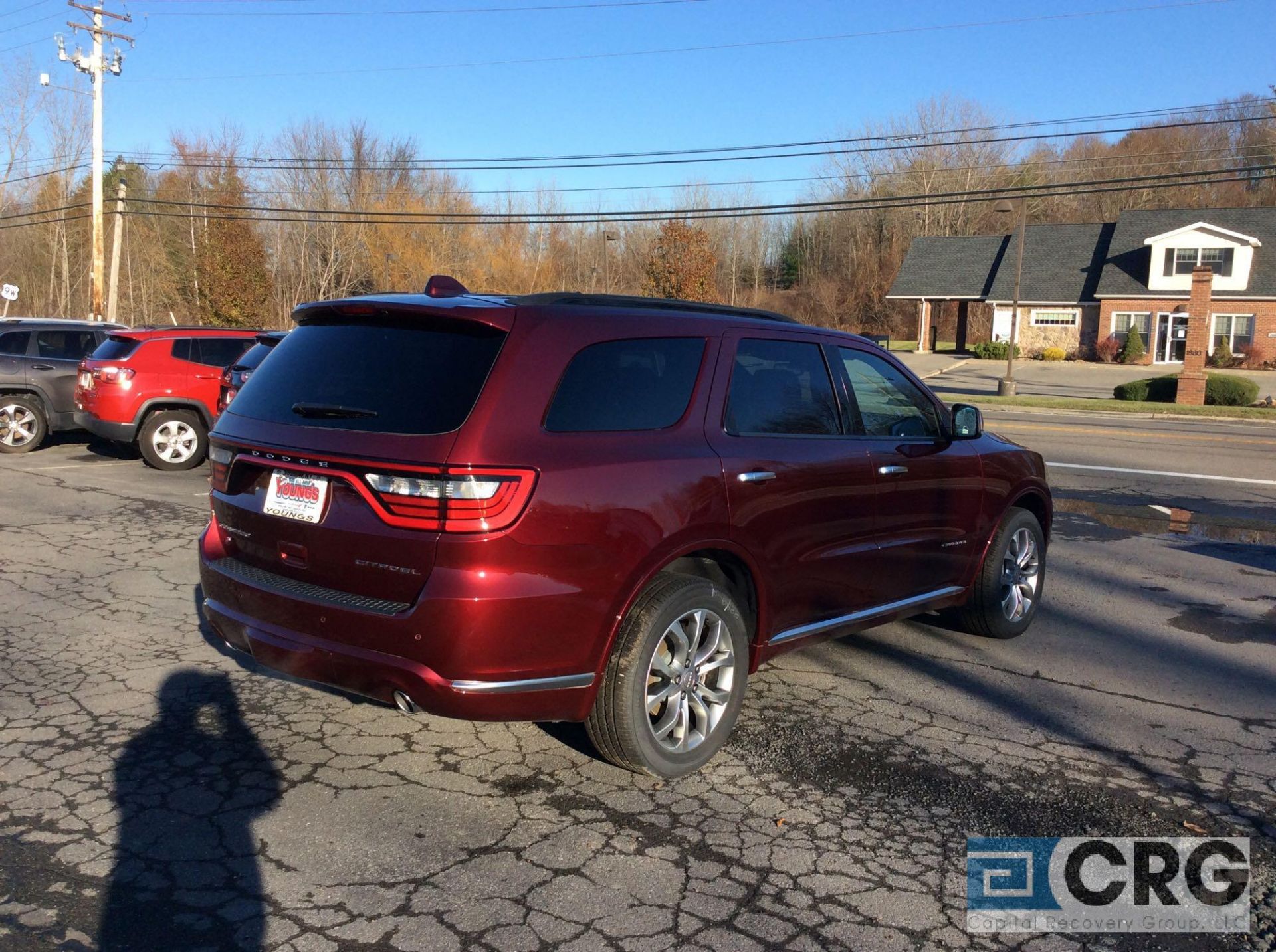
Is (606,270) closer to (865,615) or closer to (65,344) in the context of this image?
(65,344)

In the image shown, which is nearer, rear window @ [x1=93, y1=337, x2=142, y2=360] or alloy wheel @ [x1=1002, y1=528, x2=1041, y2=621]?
alloy wheel @ [x1=1002, y1=528, x2=1041, y2=621]

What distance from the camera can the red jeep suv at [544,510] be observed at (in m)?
3.50

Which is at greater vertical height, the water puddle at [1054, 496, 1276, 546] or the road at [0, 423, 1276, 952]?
the water puddle at [1054, 496, 1276, 546]

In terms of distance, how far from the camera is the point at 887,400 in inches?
210

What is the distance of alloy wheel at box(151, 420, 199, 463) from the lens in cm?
1256

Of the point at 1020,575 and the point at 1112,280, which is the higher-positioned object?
the point at 1112,280

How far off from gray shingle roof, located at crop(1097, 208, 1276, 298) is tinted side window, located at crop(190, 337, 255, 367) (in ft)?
158

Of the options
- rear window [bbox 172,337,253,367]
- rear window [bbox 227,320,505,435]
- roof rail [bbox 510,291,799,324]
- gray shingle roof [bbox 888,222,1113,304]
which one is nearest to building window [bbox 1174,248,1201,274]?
gray shingle roof [bbox 888,222,1113,304]

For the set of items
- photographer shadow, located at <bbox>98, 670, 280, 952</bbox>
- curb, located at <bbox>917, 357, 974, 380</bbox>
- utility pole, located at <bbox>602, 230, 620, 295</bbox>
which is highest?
utility pole, located at <bbox>602, 230, 620, 295</bbox>

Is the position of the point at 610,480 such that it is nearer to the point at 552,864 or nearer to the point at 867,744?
the point at 552,864

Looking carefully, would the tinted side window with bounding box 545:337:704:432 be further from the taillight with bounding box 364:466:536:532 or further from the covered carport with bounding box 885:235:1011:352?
the covered carport with bounding box 885:235:1011:352

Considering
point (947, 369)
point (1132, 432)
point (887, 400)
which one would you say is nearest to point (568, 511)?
point (887, 400)

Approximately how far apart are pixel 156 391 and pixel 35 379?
271 cm

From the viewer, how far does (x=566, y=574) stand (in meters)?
3.59
